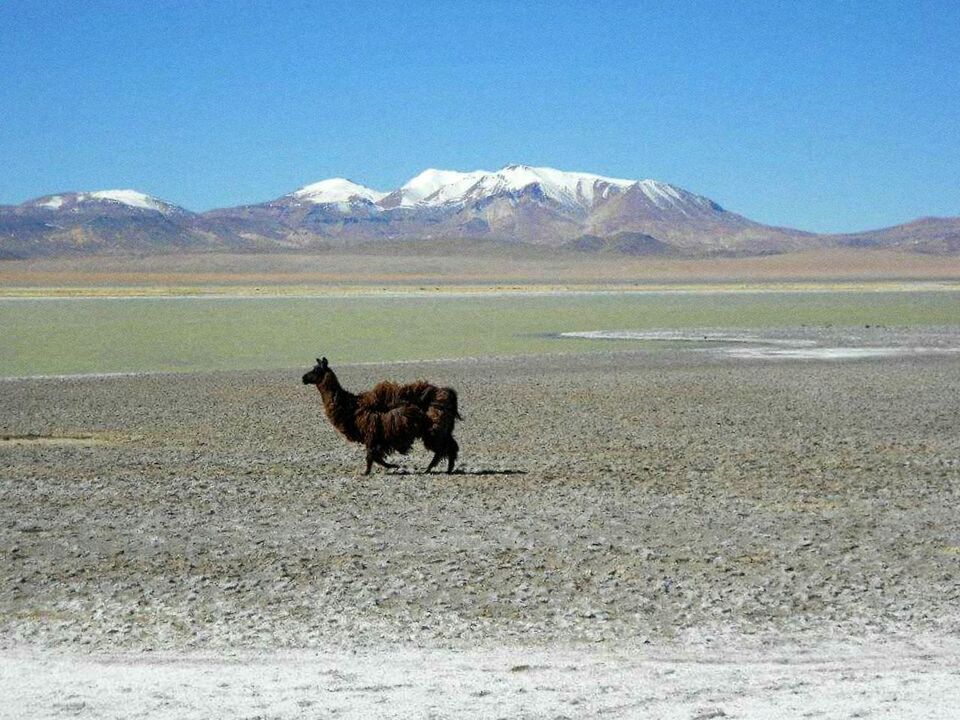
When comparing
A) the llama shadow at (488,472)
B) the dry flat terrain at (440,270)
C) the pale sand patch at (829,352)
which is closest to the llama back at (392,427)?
the llama shadow at (488,472)

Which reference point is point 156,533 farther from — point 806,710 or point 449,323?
point 449,323

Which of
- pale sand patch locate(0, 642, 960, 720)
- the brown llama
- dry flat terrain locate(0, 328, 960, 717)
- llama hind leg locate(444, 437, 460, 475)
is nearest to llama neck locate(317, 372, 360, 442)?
the brown llama

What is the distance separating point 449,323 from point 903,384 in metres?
21.8

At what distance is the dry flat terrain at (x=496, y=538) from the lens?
256 inches

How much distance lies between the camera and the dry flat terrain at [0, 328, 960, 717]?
650 cm

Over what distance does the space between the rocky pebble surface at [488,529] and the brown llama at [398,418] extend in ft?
0.89

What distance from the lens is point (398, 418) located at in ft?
36.0

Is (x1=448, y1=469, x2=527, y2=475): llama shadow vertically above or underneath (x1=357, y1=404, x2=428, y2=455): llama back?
underneath

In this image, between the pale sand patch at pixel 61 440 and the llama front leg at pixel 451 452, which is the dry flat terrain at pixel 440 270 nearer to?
the pale sand patch at pixel 61 440

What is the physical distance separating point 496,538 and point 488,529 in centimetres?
29

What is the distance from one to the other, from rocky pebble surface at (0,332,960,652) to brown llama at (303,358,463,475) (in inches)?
10.7

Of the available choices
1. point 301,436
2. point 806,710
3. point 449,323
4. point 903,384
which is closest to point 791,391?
point 903,384

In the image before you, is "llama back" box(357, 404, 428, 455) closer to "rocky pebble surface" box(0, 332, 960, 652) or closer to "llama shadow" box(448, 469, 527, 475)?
"rocky pebble surface" box(0, 332, 960, 652)

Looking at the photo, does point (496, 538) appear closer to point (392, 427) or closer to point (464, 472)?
point (392, 427)
